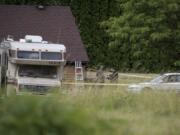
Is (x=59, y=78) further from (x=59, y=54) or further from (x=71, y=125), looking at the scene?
(x=71, y=125)

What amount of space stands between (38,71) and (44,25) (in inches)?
750

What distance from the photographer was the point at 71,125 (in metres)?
9.32

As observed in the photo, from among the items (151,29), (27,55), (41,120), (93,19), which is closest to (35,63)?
(27,55)

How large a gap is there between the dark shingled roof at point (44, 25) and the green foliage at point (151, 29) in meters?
2.70

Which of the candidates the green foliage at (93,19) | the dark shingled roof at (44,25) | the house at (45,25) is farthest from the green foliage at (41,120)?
the green foliage at (93,19)

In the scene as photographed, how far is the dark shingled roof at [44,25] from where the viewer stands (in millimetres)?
45594

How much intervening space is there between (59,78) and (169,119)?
15276 millimetres

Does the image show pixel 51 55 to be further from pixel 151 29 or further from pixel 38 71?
pixel 151 29

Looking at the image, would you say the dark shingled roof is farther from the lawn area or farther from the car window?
the lawn area

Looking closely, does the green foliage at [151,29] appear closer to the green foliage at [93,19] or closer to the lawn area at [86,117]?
the green foliage at [93,19]

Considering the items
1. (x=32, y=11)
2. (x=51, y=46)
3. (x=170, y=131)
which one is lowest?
(x=170, y=131)

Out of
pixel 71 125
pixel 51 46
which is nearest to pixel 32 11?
pixel 51 46

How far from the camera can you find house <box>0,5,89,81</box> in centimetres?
4541

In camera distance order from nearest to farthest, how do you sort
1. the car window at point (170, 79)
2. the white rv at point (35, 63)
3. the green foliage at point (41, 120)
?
the green foliage at point (41, 120)
the white rv at point (35, 63)
the car window at point (170, 79)
